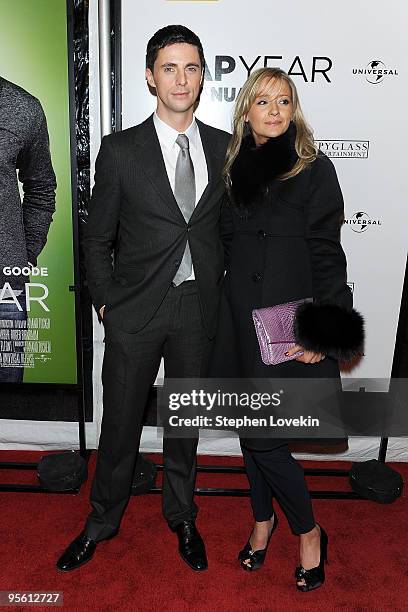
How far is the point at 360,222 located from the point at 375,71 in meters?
0.71

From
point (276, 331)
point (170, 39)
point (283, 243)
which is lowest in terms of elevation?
point (276, 331)

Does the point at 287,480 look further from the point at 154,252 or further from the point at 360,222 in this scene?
the point at 360,222

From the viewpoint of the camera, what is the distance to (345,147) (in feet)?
9.63

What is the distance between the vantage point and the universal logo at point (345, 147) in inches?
115

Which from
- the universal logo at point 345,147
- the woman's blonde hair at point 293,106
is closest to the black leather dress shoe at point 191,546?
the woman's blonde hair at point 293,106

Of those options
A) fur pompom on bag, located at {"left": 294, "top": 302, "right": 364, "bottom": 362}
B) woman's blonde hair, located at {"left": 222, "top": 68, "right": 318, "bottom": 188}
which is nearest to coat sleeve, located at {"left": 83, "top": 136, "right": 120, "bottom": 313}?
woman's blonde hair, located at {"left": 222, "top": 68, "right": 318, "bottom": 188}

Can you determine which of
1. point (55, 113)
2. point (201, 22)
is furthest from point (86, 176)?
point (201, 22)

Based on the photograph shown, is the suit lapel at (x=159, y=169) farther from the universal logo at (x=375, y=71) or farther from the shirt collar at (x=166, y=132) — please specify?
the universal logo at (x=375, y=71)

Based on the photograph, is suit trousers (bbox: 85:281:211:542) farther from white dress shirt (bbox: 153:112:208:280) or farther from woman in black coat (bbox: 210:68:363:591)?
white dress shirt (bbox: 153:112:208:280)

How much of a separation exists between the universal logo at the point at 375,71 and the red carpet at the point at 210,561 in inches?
81.6

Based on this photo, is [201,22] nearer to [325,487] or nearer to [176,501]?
[176,501]

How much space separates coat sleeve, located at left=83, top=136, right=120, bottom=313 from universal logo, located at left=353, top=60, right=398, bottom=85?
1.33 m

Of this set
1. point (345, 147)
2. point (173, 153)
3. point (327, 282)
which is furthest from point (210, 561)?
point (345, 147)

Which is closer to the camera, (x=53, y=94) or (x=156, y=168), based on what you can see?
(x=156, y=168)
